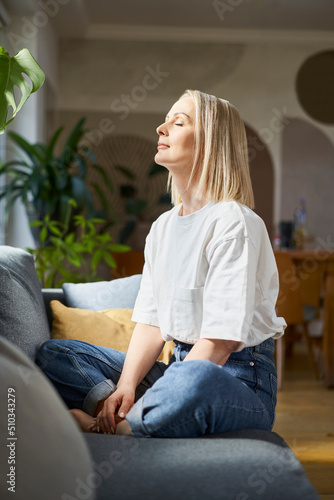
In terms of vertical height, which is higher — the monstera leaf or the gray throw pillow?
A: the monstera leaf

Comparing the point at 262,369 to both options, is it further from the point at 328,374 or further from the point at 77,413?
the point at 328,374

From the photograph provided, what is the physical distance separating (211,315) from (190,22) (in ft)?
15.0

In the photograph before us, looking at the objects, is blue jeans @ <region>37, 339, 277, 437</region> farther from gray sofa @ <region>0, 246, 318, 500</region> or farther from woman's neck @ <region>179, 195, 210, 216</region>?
woman's neck @ <region>179, 195, 210, 216</region>

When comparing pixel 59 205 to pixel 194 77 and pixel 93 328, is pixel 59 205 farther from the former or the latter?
pixel 194 77

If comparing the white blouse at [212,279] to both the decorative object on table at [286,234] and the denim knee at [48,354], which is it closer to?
the denim knee at [48,354]

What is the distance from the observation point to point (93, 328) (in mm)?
1944

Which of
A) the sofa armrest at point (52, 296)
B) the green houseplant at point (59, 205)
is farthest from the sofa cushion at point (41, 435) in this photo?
the green houseplant at point (59, 205)

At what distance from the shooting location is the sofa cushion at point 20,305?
58.4 inches

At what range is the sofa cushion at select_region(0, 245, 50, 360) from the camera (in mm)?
1484

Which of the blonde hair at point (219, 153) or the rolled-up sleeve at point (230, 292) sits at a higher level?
the blonde hair at point (219, 153)

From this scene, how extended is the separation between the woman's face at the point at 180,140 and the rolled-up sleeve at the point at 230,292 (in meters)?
0.28

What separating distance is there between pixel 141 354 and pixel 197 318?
0.20m

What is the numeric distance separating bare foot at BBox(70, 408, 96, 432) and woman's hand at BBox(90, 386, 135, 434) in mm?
16

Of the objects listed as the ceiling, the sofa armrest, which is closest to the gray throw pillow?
the sofa armrest
